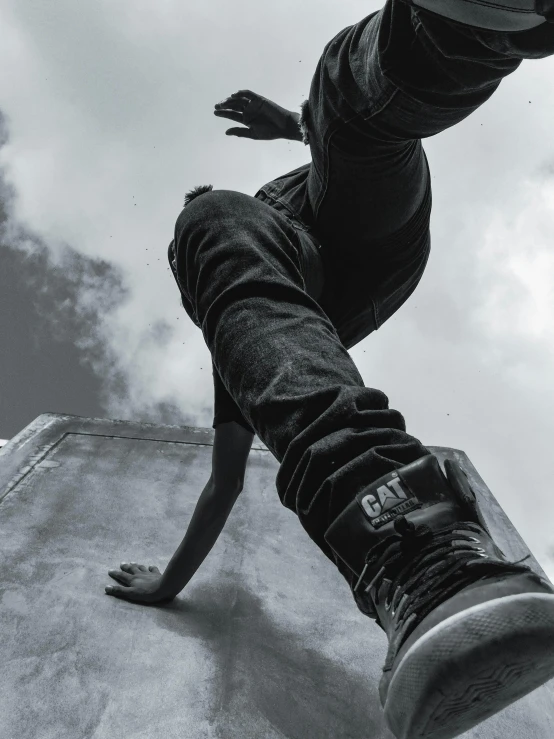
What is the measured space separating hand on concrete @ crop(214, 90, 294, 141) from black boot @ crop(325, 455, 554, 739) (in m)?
1.14

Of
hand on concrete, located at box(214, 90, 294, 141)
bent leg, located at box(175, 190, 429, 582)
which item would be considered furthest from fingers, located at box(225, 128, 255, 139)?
bent leg, located at box(175, 190, 429, 582)

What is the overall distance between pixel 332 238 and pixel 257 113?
1.71 ft

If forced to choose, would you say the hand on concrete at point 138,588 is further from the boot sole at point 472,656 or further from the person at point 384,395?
the boot sole at point 472,656

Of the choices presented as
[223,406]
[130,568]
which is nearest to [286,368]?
[223,406]

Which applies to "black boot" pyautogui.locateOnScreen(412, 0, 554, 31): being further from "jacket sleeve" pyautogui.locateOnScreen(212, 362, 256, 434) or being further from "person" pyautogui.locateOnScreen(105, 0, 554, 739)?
"jacket sleeve" pyautogui.locateOnScreen(212, 362, 256, 434)

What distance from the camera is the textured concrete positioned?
139 centimetres

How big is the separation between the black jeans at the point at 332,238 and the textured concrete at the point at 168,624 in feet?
2.97

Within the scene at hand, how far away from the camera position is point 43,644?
5.09ft

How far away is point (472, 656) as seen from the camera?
549 millimetres

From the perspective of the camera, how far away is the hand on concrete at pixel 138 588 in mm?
1788

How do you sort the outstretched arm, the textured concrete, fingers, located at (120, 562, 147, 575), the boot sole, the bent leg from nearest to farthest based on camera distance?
the boot sole, the bent leg, the textured concrete, the outstretched arm, fingers, located at (120, 562, 147, 575)

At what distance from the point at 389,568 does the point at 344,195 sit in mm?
723

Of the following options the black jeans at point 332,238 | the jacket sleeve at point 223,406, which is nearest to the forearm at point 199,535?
the jacket sleeve at point 223,406

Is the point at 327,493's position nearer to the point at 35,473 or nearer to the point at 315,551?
the point at 315,551
